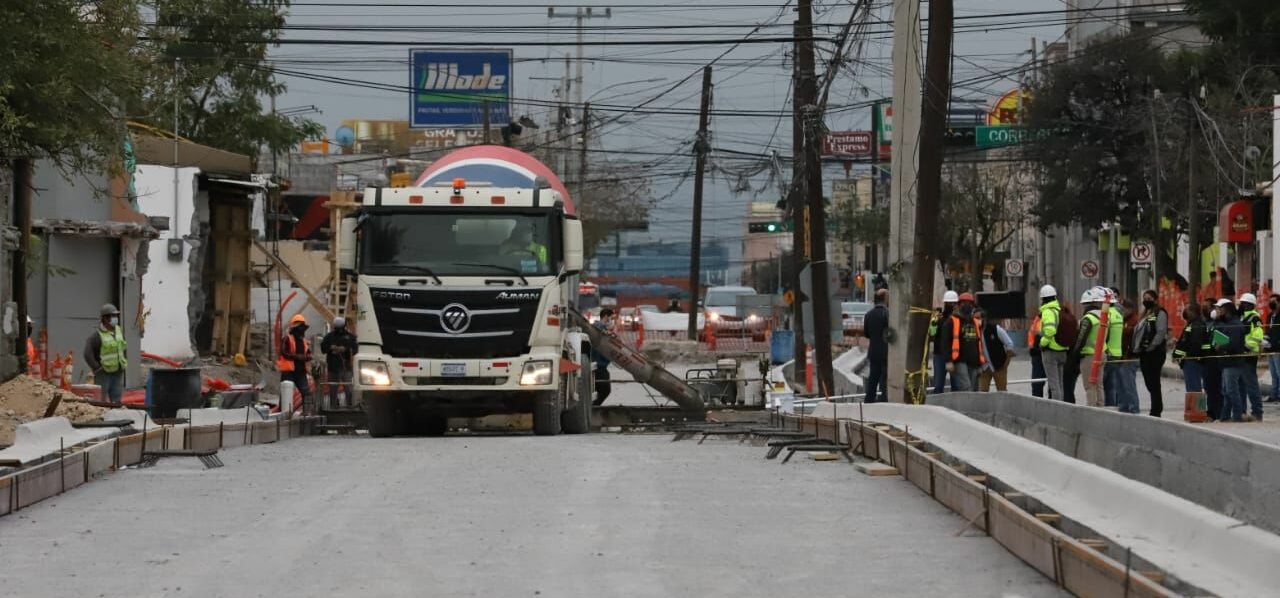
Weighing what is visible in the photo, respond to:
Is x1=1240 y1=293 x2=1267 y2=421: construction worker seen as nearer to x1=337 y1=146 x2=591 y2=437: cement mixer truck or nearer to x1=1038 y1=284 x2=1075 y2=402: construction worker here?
x1=1038 y1=284 x2=1075 y2=402: construction worker

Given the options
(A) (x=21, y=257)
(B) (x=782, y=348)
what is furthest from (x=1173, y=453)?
(B) (x=782, y=348)

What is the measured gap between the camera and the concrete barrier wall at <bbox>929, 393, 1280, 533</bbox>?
1091cm

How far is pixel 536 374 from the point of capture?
2173cm

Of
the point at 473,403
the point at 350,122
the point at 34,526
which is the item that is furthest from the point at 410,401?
the point at 350,122

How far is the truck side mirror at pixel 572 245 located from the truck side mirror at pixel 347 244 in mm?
2491

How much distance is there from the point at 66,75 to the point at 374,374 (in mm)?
6383

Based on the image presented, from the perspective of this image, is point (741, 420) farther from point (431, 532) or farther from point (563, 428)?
point (431, 532)

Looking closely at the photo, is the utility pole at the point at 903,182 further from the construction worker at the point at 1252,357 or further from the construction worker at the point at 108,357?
the construction worker at the point at 108,357

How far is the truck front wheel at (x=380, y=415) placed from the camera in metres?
22.4

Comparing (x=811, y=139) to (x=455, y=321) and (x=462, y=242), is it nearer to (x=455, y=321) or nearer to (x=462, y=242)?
(x=462, y=242)

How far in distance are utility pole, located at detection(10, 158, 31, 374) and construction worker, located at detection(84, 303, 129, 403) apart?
1.23 meters

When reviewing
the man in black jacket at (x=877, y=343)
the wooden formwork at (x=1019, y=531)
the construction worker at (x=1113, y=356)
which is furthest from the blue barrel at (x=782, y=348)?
the wooden formwork at (x=1019, y=531)

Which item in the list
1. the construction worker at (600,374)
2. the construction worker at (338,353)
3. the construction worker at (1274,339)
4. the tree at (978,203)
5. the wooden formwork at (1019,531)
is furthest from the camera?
the tree at (978,203)

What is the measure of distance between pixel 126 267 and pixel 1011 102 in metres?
63.8
